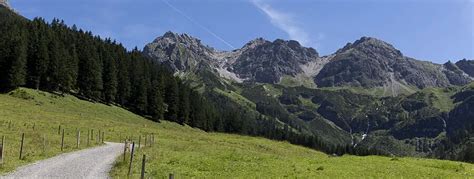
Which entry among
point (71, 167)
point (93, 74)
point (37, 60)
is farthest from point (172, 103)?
point (71, 167)

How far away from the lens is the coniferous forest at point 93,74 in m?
118

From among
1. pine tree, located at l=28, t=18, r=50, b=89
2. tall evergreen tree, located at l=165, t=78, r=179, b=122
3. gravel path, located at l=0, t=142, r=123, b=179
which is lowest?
gravel path, located at l=0, t=142, r=123, b=179

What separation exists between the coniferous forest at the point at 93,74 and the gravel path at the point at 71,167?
246 ft

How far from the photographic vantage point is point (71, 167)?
116 feet

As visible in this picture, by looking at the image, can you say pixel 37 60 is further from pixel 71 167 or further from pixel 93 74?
pixel 71 167

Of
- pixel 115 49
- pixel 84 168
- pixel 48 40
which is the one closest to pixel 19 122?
pixel 84 168

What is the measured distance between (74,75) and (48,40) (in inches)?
598

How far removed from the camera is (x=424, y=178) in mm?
35156

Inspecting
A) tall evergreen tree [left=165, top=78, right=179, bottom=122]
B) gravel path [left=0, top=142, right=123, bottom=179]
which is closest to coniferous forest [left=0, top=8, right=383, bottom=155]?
tall evergreen tree [left=165, top=78, right=179, bottom=122]

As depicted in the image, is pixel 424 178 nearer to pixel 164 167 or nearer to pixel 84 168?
pixel 164 167

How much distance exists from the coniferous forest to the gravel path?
74.8 meters

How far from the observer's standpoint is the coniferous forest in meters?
118

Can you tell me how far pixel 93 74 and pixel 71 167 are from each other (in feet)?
333

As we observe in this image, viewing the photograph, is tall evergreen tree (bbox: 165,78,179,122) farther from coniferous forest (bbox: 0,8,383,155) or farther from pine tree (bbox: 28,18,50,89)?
pine tree (bbox: 28,18,50,89)
